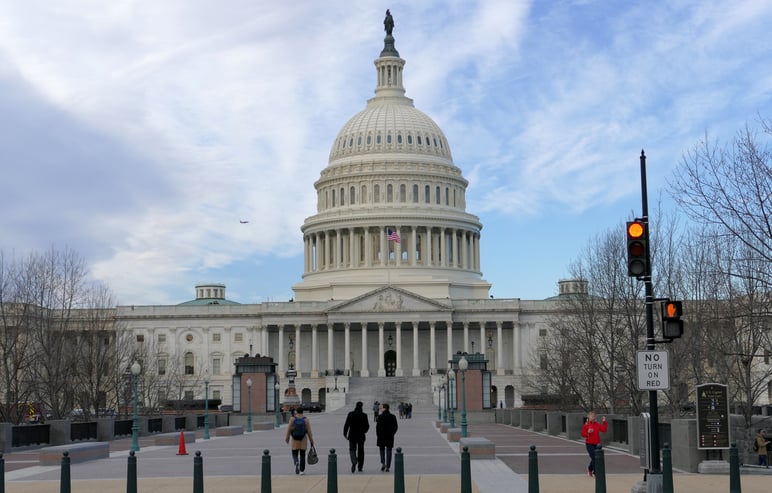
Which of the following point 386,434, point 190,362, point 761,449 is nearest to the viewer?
point 386,434

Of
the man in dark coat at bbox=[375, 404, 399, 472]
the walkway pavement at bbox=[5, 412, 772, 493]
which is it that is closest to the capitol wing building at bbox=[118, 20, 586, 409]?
the walkway pavement at bbox=[5, 412, 772, 493]

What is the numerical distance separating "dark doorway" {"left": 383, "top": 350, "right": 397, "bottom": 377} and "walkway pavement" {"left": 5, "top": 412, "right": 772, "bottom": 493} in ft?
347

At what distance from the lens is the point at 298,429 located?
102ft

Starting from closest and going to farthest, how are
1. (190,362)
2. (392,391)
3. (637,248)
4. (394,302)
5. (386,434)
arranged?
(637,248)
(386,434)
(392,391)
(394,302)
(190,362)

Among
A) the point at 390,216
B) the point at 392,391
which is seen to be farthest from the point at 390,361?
the point at 392,391

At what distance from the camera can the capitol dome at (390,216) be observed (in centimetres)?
15950

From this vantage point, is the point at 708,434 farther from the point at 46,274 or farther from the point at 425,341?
the point at 425,341

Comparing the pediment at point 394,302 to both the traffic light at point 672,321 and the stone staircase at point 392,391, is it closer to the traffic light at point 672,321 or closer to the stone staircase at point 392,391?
the stone staircase at point 392,391

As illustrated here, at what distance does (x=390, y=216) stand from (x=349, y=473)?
130 metres

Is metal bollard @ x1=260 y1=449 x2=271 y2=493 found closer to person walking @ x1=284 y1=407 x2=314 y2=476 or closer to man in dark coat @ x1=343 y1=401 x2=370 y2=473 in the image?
person walking @ x1=284 y1=407 x2=314 y2=476

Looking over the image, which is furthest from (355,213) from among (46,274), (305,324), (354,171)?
(46,274)

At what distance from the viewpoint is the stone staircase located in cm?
12419

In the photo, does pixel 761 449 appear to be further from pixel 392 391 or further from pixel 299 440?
pixel 392 391

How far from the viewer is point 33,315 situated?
65.5 metres
